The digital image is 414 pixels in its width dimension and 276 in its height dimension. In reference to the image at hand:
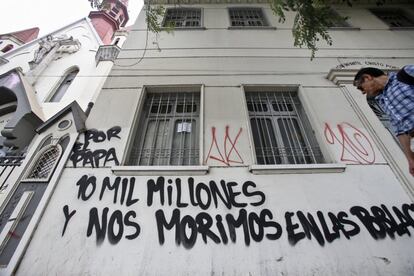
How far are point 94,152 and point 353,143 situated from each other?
4800mm

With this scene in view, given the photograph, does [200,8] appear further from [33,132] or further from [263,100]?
[33,132]

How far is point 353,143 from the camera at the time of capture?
142 inches

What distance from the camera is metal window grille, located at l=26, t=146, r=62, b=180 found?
330 cm

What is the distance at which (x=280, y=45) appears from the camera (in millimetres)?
5426

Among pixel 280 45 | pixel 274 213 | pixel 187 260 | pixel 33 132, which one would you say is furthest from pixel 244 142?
pixel 33 132

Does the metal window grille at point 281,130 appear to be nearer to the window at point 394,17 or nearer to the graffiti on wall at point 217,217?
the graffiti on wall at point 217,217

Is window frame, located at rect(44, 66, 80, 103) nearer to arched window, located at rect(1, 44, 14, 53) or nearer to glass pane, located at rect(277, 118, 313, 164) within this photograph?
glass pane, located at rect(277, 118, 313, 164)

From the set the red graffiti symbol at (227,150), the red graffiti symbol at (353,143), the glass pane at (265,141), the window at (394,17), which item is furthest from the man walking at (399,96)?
the window at (394,17)

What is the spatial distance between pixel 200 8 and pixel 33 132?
6.61 meters

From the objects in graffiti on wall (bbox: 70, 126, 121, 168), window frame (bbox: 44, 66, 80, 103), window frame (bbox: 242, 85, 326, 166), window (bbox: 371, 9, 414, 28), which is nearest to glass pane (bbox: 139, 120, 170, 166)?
graffiti on wall (bbox: 70, 126, 121, 168)

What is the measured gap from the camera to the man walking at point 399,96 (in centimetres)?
192

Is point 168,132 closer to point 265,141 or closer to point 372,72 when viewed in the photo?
point 265,141

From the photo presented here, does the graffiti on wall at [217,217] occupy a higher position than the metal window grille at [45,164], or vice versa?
the metal window grille at [45,164]

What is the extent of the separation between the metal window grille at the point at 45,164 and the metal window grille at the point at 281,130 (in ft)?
12.2
